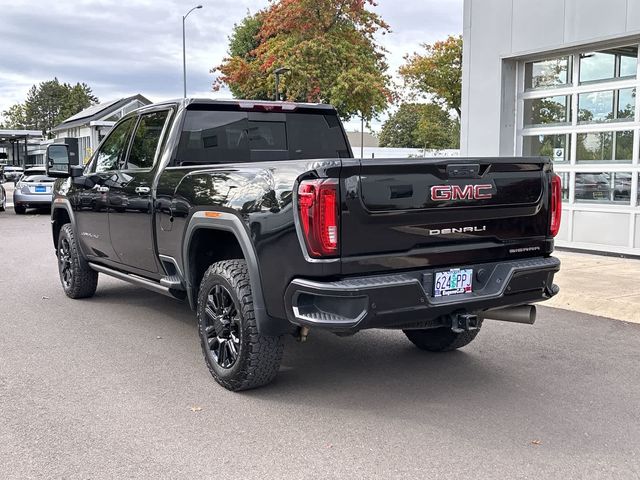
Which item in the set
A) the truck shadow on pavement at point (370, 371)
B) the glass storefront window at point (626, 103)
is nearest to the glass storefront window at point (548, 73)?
the glass storefront window at point (626, 103)

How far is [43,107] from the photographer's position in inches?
5561

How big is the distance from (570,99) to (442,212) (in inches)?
311

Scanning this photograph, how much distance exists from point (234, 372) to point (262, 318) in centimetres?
52

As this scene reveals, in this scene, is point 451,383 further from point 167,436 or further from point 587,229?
point 587,229

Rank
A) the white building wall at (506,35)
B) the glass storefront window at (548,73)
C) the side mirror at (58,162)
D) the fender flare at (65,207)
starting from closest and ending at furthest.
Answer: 1. the side mirror at (58,162)
2. the fender flare at (65,207)
3. the white building wall at (506,35)
4. the glass storefront window at (548,73)

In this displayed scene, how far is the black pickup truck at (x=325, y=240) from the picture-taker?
12.5 ft

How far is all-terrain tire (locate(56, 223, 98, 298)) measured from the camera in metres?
7.40

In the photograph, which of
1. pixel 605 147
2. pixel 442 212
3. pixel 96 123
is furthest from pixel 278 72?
pixel 442 212

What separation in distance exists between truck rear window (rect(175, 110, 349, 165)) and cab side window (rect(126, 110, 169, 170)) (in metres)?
0.32

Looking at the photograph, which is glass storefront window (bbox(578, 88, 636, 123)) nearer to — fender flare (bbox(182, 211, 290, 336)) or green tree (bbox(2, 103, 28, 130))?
fender flare (bbox(182, 211, 290, 336))

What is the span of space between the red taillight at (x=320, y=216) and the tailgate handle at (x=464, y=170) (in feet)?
2.56

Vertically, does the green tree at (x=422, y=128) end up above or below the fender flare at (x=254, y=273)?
above

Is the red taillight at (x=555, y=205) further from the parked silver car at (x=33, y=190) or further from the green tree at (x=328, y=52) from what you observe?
the green tree at (x=328, y=52)

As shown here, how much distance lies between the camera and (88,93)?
139m
